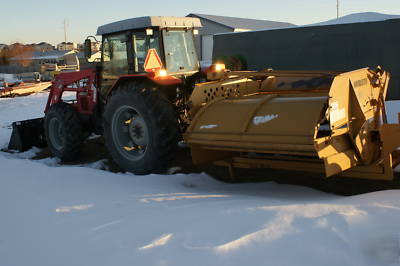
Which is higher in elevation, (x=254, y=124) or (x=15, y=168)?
(x=254, y=124)

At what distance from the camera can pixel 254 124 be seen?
13.8 feet

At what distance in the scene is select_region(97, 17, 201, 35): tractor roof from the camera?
580 cm

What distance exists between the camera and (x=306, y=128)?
3.78 metres

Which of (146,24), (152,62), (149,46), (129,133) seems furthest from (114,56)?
(129,133)

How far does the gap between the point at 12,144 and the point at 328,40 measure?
10.2m

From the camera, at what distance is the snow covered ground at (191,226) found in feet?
8.50

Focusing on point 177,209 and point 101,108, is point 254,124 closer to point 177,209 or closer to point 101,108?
point 177,209

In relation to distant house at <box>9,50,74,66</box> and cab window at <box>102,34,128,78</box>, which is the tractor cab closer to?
cab window at <box>102,34,128,78</box>

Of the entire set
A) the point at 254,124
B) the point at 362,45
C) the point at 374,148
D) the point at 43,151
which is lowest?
the point at 43,151

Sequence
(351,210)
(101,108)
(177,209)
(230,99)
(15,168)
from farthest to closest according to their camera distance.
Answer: (101,108) < (15,168) < (230,99) < (177,209) < (351,210)

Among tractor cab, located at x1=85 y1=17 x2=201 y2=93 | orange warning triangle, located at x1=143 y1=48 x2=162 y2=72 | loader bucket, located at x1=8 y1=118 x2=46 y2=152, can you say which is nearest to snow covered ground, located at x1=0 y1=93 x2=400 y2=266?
orange warning triangle, located at x1=143 y1=48 x2=162 y2=72

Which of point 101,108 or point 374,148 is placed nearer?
point 374,148

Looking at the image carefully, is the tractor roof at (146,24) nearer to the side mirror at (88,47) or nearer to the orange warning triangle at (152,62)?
the side mirror at (88,47)

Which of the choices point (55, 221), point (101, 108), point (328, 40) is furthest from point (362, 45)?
point (55, 221)
